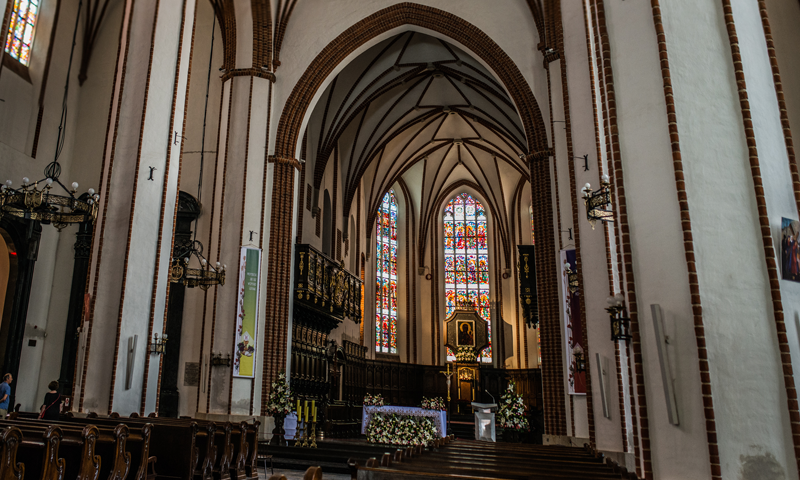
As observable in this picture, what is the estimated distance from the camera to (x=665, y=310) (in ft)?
17.5

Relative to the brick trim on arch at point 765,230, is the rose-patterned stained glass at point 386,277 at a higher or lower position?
higher

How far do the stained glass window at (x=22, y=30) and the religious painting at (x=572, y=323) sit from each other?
12269 mm

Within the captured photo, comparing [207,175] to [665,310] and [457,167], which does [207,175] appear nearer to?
[665,310]

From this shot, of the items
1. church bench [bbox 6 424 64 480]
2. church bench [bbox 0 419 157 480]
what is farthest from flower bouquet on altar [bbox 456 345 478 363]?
church bench [bbox 6 424 64 480]

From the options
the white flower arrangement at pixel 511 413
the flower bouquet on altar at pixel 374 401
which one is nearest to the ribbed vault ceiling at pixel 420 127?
the flower bouquet on altar at pixel 374 401

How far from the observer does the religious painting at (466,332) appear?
27.5 m

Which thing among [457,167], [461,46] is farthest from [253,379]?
[457,167]

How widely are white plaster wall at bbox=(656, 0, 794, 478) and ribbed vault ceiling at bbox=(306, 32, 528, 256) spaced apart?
13879 mm

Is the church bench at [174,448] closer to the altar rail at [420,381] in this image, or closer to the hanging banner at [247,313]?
the hanging banner at [247,313]

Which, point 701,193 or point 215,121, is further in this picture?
point 215,121

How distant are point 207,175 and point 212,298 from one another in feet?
11.3

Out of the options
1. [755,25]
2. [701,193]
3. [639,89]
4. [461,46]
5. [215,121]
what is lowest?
[701,193]

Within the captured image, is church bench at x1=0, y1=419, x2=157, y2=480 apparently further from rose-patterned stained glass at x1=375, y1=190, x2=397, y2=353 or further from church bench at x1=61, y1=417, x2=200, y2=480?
rose-patterned stained glass at x1=375, y1=190, x2=397, y2=353

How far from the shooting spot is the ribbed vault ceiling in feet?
63.6
